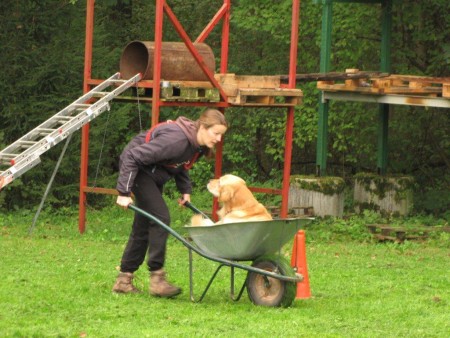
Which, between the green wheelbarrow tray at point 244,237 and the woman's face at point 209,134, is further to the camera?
the woman's face at point 209,134

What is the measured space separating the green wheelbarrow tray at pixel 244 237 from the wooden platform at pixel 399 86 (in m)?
8.26

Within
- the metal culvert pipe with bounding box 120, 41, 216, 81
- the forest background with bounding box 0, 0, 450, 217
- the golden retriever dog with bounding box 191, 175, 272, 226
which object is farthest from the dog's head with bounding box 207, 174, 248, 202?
the forest background with bounding box 0, 0, 450, 217

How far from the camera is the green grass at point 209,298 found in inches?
328

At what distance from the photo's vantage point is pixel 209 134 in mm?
9367

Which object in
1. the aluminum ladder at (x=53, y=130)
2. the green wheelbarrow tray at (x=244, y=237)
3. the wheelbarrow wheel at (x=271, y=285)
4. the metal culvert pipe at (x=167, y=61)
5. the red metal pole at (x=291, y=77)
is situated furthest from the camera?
the red metal pole at (x=291, y=77)

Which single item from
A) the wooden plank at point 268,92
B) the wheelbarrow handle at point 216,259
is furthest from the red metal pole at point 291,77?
the wheelbarrow handle at point 216,259

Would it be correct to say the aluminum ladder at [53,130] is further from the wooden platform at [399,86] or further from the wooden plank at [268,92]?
the wooden platform at [399,86]

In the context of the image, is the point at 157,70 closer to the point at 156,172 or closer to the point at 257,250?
the point at 156,172

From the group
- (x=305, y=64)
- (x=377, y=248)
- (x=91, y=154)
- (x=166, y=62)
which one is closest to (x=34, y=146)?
(x=166, y=62)

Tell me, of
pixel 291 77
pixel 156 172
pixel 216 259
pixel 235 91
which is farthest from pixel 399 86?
pixel 216 259

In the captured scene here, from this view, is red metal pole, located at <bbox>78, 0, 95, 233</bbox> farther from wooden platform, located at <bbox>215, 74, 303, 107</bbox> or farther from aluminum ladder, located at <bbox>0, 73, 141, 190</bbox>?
wooden platform, located at <bbox>215, 74, 303, 107</bbox>

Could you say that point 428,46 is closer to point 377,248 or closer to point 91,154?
point 91,154

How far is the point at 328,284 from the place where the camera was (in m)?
10.8

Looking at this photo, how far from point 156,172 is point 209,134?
0.58 metres
